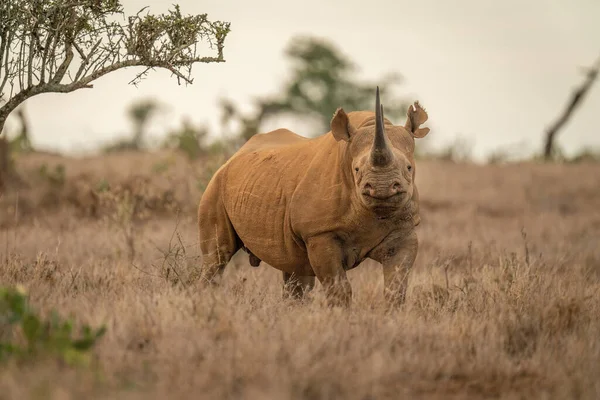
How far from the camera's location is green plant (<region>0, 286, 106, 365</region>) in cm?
477

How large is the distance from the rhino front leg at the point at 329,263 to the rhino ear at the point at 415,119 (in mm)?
1112

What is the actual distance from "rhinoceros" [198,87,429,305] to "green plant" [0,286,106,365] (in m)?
2.22

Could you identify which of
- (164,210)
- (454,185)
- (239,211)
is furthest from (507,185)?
(239,211)

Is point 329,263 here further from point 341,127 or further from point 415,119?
point 415,119

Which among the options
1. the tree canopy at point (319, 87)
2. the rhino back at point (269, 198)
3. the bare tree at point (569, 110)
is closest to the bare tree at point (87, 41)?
the rhino back at point (269, 198)

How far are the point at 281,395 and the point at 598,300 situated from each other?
3.76 meters

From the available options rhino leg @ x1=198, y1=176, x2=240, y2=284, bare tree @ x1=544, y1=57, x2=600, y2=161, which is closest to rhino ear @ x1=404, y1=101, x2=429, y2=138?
rhino leg @ x1=198, y1=176, x2=240, y2=284

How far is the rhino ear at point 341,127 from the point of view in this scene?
712 cm

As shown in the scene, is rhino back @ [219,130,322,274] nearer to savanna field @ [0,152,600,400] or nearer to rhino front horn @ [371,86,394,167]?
savanna field @ [0,152,600,400]

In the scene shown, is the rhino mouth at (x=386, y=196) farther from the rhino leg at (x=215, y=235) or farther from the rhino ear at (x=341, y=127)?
the rhino leg at (x=215, y=235)

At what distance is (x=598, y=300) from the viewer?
731 cm

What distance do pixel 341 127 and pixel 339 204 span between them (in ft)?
1.94

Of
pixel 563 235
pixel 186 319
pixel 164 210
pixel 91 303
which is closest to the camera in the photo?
pixel 186 319

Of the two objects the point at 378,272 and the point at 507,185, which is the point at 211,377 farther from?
the point at 507,185
